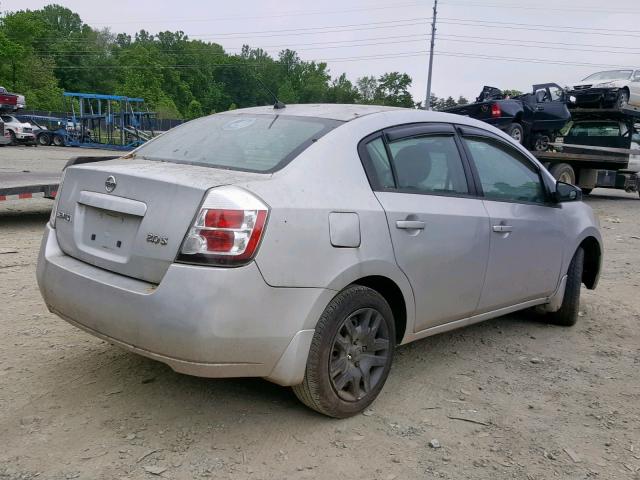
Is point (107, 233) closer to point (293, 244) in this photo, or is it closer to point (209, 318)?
point (209, 318)

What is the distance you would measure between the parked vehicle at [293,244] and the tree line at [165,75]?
6376 cm

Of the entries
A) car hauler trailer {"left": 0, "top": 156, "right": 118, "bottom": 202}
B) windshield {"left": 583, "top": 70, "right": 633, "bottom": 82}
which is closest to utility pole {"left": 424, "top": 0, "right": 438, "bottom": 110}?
windshield {"left": 583, "top": 70, "right": 633, "bottom": 82}

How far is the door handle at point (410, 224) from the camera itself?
332 cm

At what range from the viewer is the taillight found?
8.86 feet

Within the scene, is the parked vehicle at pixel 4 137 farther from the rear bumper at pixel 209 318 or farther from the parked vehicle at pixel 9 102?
the rear bumper at pixel 209 318

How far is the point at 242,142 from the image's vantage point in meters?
3.48

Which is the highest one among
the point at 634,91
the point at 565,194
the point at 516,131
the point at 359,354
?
the point at 634,91

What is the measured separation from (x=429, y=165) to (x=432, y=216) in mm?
382

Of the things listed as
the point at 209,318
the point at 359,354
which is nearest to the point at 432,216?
the point at 359,354

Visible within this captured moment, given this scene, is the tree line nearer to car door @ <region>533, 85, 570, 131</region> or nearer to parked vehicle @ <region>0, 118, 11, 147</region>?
parked vehicle @ <region>0, 118, 11, 147</region>

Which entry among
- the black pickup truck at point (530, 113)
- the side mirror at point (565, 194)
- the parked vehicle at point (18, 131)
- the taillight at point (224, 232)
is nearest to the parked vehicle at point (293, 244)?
the taillight at point (224, 232)

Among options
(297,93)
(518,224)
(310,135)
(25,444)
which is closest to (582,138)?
(518,224)

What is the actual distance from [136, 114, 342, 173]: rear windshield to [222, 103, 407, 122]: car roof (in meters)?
0.07

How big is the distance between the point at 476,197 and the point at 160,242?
2.10m
